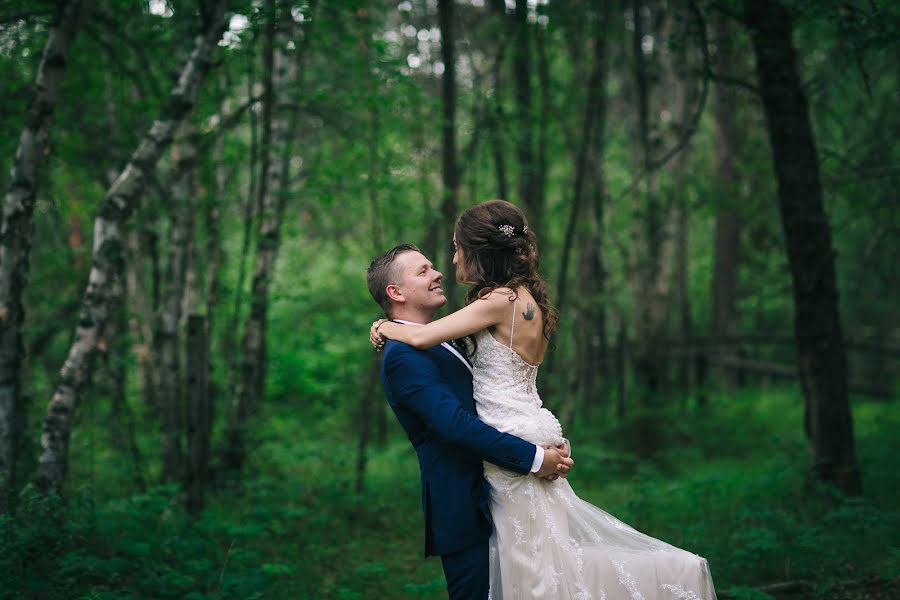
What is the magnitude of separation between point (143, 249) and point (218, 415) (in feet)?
11.5

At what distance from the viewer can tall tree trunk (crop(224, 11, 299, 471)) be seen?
7.93 m

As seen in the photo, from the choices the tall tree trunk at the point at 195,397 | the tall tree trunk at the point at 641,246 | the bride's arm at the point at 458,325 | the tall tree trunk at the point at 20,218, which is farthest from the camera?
the tall tree trunk at the point at 641,246

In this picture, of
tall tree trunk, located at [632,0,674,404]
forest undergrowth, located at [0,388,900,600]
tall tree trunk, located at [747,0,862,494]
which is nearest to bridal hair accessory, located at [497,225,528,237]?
forest undergrowth, located at [0,388,900,600]

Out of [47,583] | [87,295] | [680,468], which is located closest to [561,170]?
[680,468]

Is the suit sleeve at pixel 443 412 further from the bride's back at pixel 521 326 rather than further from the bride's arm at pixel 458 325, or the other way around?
the bride's back at pixel 521 326

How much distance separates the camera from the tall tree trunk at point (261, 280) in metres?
7.93

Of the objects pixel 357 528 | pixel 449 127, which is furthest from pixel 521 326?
pixel 449 127

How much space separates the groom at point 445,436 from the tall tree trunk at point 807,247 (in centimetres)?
395

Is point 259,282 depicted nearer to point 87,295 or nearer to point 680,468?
point 87,295

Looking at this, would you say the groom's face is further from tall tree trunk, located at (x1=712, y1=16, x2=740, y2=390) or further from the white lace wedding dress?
tall tree trunk, located at (x1=712, y1=16, x2=740, y2=390)

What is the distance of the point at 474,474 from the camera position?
10.0 feet

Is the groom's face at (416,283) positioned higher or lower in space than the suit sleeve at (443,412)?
higher

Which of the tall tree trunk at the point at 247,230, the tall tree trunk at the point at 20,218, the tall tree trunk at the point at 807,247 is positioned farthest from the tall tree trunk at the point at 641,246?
the tall tree trunk at the point at 20,218

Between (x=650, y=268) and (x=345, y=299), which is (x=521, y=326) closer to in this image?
(x=345, y=299)
